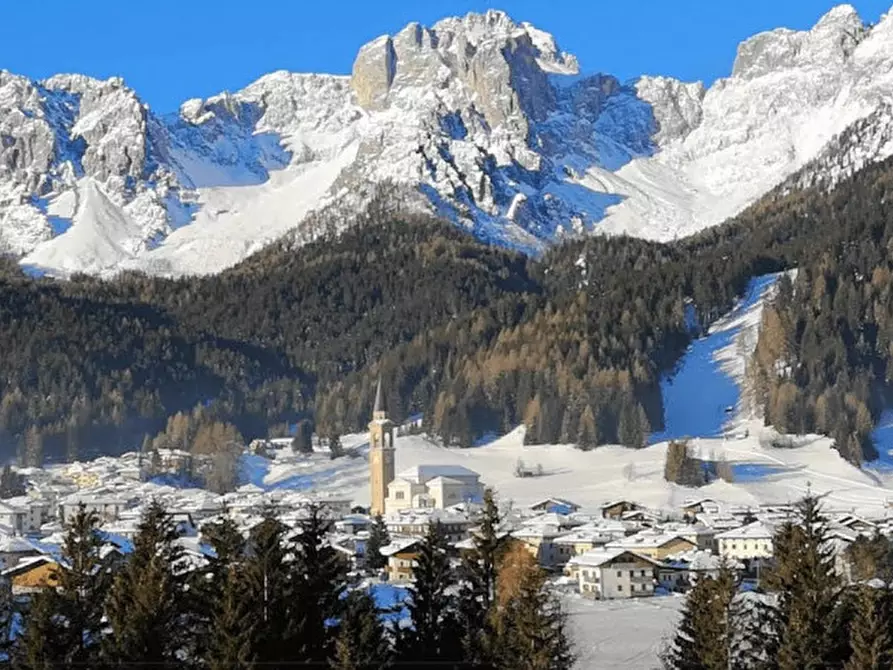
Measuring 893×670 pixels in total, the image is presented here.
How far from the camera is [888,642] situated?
37562 millimetres

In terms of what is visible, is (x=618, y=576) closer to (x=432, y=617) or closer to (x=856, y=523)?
(x=856, y=523)

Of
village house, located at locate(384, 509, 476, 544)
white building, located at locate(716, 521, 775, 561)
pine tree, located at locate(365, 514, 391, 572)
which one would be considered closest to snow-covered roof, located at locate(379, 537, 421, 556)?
pine tree, located at locate(365, 514, 391, 572)

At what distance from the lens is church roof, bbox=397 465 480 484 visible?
124562 mm

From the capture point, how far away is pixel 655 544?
272 ft

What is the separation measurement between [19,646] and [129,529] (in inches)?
2419

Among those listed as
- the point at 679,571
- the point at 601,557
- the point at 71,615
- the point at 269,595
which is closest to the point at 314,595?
the point at 269,595

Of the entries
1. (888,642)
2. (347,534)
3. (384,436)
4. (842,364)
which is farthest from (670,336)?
(888,642)

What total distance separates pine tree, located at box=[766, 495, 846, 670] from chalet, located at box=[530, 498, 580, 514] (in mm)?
69856

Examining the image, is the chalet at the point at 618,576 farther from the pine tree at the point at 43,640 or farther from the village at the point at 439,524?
the pine tree at the point at 43,640

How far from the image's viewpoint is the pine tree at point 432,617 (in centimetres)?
4091

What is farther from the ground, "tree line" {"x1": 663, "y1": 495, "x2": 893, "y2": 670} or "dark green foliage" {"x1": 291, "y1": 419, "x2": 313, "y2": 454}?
"dark green foliage" {"x1": 291, "y1": 419, "x2": 313, "y2": 454}

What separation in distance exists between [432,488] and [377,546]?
119 feet

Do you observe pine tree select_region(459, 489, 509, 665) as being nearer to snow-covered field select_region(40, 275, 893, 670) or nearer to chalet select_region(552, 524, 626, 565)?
chalet select_region(552, 524, 626, 565)

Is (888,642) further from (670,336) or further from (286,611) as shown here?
(670,336)
